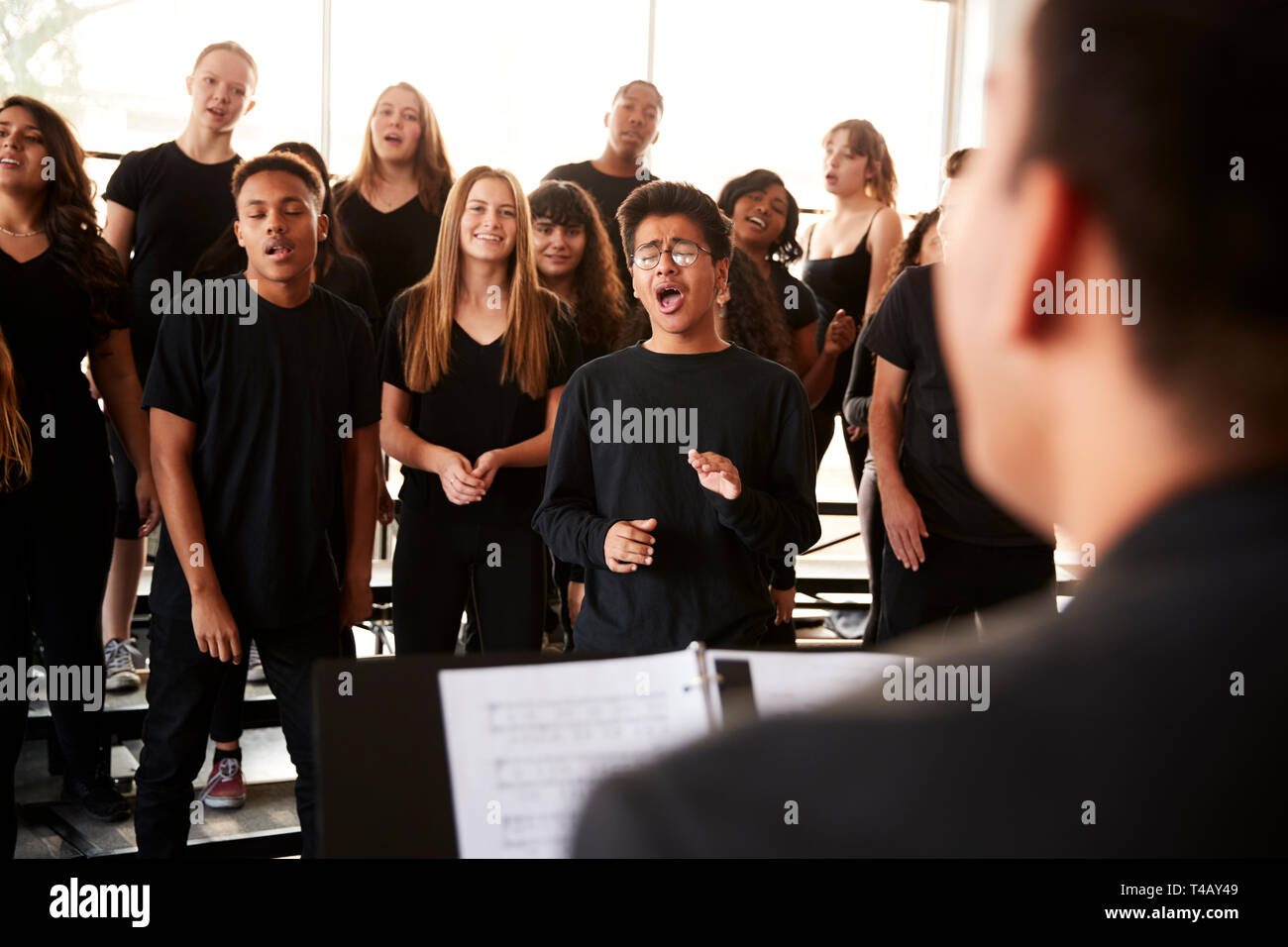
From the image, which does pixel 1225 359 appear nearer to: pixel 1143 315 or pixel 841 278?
pixel 1143 315

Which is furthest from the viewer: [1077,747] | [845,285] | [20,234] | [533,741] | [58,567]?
[845,285]

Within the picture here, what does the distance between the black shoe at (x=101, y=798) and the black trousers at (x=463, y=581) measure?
0.82 m

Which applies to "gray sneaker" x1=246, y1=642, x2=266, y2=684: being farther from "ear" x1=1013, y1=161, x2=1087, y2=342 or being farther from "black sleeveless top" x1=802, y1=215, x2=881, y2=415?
"ear" x1=1013, y1=161, x2=1087, y2=342

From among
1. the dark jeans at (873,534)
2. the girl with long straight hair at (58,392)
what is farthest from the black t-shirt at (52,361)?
the dark jeans at (873,534)

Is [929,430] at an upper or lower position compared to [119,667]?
upper

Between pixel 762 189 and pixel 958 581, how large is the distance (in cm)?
132

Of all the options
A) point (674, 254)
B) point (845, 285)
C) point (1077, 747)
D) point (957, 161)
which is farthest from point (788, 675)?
point (845, 285)

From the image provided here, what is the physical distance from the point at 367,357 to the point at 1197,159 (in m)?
2.17

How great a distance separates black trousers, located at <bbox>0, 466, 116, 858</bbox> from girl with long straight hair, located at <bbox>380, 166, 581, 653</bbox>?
2.04 ft

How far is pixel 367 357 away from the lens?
243 cm

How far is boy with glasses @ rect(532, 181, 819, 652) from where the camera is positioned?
200 cm

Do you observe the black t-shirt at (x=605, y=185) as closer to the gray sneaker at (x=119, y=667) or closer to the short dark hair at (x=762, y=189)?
the short dark hair at (x=762, y=189)

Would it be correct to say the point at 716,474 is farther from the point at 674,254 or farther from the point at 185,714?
the point at 185,714

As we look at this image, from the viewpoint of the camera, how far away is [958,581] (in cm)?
254
